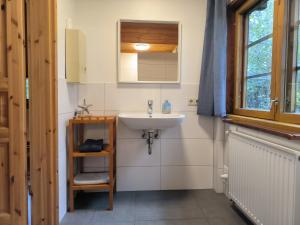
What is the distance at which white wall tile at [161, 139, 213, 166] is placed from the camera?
2529 millimetres

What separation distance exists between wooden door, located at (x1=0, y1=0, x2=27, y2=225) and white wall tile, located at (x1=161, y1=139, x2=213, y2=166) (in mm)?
1430

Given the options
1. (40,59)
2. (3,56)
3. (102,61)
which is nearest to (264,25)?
(102,61)

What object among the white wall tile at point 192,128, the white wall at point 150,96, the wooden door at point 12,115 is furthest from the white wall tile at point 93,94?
the wooden door at point 12,115

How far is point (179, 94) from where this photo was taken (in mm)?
2508

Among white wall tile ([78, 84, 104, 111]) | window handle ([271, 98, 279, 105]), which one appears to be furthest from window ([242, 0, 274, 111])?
white wall tile ([78, 84, 104, 111])

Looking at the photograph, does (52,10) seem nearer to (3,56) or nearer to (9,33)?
(9,33)

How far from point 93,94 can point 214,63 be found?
4.18ft

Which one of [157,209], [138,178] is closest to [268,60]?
[157,209]

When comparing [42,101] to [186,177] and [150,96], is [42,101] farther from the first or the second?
[186,177]

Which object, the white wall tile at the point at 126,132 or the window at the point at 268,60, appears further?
the white wall tile at the point at 126,132

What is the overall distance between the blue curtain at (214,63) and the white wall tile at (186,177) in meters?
0.66

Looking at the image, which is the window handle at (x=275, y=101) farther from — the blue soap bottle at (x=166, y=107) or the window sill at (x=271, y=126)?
the blue soap bottle at (x=166, y=107)

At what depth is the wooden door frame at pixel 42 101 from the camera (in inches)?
65.0

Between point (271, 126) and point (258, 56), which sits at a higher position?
point (258, 56)
